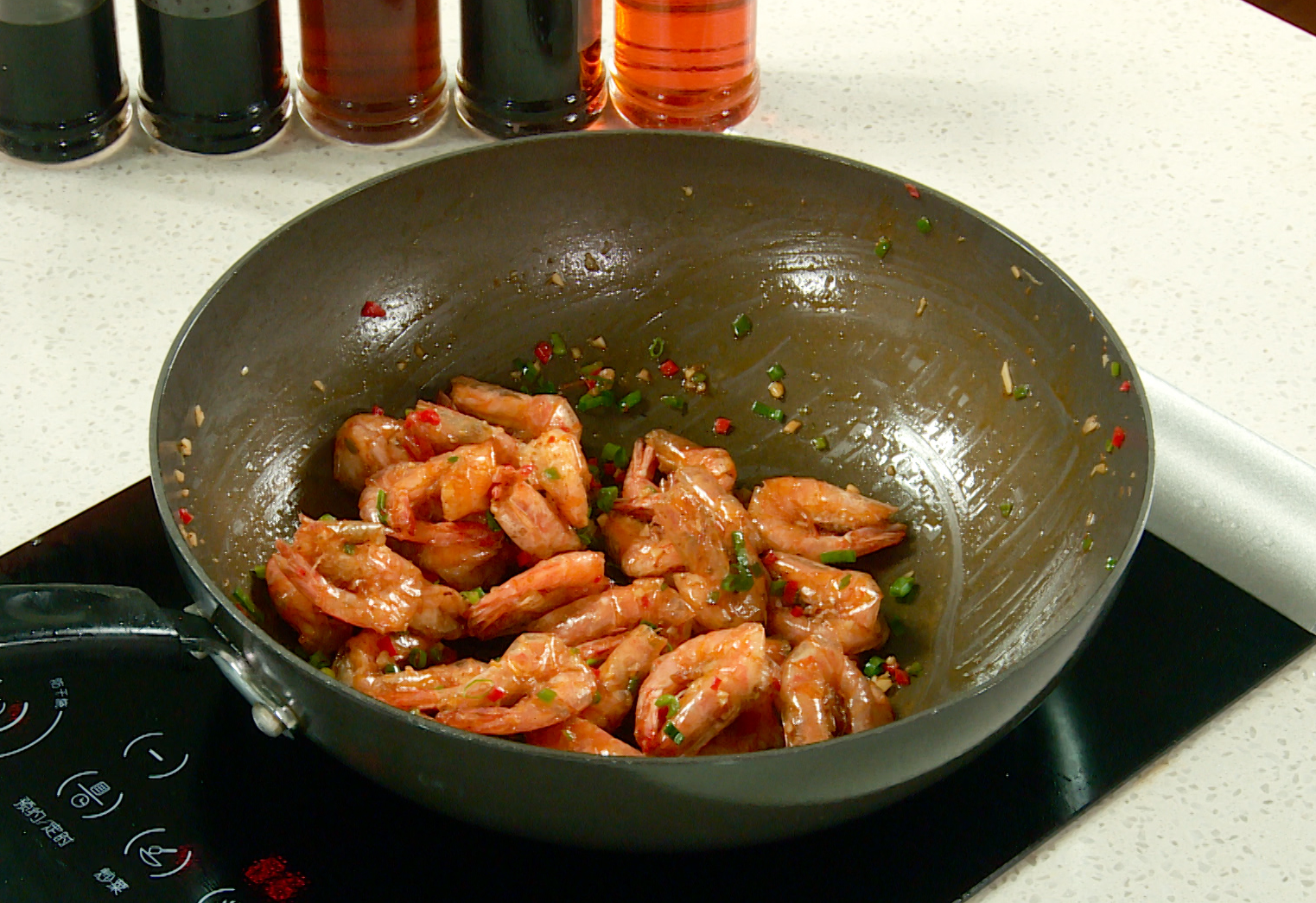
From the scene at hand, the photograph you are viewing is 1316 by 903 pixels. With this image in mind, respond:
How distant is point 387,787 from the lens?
0.84 metres

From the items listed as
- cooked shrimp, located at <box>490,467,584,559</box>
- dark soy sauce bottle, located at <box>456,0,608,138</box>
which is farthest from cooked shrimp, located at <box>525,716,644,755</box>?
dark soy sauce bottle, located at <box>456,0,608,138</box>

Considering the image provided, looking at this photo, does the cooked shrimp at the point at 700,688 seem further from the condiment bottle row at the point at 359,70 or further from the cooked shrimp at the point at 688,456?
the condiment bottle row at the point at 359,70

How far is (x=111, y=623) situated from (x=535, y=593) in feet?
1.08

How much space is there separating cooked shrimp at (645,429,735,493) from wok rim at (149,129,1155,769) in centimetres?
27

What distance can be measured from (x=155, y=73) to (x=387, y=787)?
0.90 meters

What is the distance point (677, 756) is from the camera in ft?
2.78

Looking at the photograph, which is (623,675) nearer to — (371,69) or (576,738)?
(576,738)

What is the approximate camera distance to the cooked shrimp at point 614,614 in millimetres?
1055

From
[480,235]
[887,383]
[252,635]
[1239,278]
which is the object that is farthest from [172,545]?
[1239,278]

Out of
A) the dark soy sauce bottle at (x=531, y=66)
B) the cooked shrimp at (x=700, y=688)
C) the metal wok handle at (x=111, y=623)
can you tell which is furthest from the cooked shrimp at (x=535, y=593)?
the dark soy sauce bottle at (x=531, y=66)

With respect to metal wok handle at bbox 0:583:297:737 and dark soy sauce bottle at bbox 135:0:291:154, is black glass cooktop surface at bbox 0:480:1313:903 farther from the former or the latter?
dark soy sauce bottle at bbox 135:0:291:154

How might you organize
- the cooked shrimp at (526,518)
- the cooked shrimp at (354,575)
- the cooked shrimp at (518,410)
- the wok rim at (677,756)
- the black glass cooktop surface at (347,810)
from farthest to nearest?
the cooked shrimp at (518,410) < the cooked shrimp at (526,518) < the cooked shrimp at (354,575) < the black glass cooktop surface at (347,810) < the wok rim at (677,756)

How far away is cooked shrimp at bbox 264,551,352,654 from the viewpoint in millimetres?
1011

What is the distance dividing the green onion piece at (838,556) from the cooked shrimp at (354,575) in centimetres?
32
